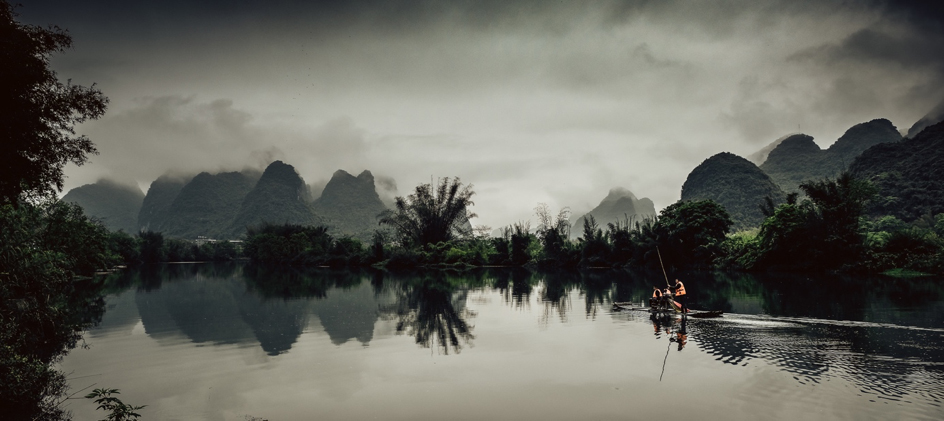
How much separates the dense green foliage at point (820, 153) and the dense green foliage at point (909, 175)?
158ft

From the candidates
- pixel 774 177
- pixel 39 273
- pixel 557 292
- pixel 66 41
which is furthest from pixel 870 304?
pixel 774 177

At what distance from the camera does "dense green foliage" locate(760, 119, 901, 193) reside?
121 meters

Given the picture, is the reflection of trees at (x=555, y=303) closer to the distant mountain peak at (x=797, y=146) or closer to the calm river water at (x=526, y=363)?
the calm river water at (x=526, y=363)

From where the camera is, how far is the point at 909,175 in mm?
59625

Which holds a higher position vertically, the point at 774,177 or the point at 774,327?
the point at 774,177

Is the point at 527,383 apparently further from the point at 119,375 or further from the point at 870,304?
the point at 870,304

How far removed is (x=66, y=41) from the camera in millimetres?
10500

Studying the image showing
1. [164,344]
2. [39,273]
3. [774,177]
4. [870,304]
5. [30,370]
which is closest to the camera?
[30,370]

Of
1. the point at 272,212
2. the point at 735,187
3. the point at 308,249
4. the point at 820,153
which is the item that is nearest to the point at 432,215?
the point at 308,249

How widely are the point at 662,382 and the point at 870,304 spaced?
15.5 metres

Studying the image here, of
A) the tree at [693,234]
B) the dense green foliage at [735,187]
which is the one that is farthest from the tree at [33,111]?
the dense green foliage at [735,187]

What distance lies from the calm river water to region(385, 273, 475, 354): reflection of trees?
0.13m

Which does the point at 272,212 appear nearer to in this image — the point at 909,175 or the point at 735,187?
the point at 735,187

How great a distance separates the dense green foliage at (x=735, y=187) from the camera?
9744 centimetres
